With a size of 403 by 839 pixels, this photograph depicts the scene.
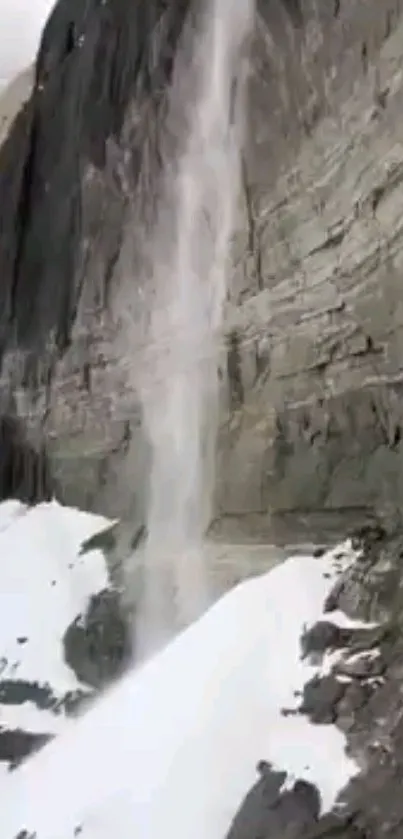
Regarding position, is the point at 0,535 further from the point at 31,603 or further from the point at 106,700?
the point at 106,700

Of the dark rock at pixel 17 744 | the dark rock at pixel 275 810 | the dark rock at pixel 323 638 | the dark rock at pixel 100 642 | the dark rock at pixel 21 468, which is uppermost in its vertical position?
the dark rock at pixel 21 468

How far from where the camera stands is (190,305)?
350 inches

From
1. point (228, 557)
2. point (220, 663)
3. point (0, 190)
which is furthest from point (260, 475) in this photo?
point (0, 190)

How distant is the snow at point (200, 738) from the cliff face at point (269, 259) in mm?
755

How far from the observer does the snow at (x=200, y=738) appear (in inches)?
208

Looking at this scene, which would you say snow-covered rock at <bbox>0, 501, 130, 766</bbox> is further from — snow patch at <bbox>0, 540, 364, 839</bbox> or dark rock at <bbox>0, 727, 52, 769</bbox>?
snow patch at <bbox>0, 540, 364, 839</bbox>

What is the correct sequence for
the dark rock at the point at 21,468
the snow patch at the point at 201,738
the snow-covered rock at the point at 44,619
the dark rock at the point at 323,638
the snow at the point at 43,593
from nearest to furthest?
1. the snow patch at the point at 201,738
2. the dark rock at the point at 323,638
3. the snow-covered rock at the point at 44,619
4. the snow at the point at 43,593
5. the dark rock at the point at 21,468

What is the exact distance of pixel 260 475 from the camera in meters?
7.57

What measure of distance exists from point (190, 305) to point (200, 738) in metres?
3.94

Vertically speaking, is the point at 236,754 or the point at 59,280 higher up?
the point at 59,280

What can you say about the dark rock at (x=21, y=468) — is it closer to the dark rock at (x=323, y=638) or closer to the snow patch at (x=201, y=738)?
the snow patch at (x=201, y=738)

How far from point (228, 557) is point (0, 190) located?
683cm

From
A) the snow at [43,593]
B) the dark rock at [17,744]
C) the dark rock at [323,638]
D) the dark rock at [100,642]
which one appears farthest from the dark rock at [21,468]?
the dark rock at [323,638]

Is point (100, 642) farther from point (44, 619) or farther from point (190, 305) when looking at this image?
point (190, 305)
